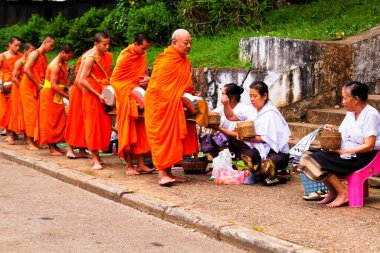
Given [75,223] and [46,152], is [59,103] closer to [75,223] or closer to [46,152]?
[46,152]

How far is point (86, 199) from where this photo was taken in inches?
328

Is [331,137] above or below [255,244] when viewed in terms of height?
above

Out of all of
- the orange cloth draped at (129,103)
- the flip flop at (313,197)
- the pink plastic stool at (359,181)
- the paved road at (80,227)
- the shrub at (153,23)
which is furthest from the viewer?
the shrub at (153,23)

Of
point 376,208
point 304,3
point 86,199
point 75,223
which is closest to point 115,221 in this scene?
point 75,223

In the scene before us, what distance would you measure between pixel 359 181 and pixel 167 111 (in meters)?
2.58

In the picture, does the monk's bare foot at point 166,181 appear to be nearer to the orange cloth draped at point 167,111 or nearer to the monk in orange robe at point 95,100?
the orange cloth draped at point 167,111

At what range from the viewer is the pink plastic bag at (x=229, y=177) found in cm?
859

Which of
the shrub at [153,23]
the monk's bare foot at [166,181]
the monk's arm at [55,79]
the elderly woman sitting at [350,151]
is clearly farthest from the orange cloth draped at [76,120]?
the elderly woman sitting at [350,151]

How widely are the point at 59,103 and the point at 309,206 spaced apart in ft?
19.5

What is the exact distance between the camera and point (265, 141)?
331 inches

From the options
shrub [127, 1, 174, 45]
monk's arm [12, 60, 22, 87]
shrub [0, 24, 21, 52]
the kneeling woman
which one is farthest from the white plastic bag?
shrub [0, 24, 21, 52]

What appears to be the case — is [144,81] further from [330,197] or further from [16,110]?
[16,110]

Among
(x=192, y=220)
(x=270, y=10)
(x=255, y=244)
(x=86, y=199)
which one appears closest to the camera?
(x=255, y=244)

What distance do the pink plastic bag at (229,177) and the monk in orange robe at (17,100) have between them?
5.63m
